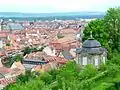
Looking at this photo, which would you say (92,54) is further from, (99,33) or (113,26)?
(113,26)

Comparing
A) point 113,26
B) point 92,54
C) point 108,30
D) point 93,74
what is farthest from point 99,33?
point 93,74

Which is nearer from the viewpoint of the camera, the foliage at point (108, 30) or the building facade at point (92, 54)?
the building facade at point (92, 54)

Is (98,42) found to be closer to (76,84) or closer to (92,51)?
(92,51)

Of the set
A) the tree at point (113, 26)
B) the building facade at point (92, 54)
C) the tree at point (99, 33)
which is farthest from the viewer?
the tree at point (113, 26)

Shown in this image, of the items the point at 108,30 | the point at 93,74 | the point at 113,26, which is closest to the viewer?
the point at 93,74

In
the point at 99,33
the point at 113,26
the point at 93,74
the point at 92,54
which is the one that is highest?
the point at 113,26

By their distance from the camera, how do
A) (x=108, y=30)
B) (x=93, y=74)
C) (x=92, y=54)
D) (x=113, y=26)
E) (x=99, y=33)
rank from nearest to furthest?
(x=93, y=74) < (x=92, y=54) < (x=99, y=33) < (x=108, y=30) < (x=113, y=26)

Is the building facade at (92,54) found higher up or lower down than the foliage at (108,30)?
lower down

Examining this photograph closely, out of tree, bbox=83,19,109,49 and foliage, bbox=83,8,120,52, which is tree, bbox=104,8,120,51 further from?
tree, bbox=83,19,109,49

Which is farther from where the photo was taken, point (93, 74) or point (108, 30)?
point (108, 30)

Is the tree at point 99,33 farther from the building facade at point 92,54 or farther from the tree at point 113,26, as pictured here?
the building facade at point 92,54

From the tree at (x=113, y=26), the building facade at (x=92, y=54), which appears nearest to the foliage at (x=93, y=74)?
the tree at (x=113, y=26)

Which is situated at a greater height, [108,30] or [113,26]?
[113,26]

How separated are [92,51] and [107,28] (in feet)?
12.9
